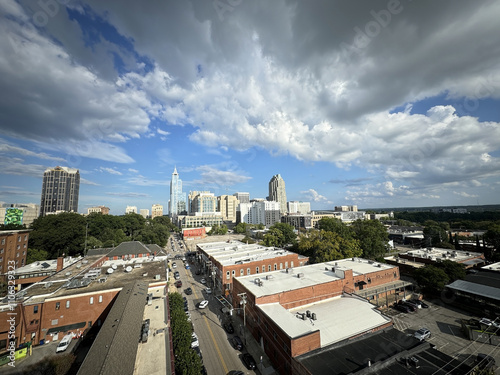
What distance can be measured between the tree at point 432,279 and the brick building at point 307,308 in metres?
4.41

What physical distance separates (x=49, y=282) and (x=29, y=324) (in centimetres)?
677

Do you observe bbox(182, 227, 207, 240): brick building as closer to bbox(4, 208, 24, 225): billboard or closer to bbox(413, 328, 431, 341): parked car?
bbox(413, 328, 431, 341): parked car

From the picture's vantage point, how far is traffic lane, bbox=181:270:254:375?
66.9 ft

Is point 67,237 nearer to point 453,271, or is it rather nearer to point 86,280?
point 86,280

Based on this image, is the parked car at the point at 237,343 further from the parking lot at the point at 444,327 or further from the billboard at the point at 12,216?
the billboard at the point at 12,216

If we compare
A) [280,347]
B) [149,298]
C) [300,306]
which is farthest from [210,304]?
[280,347]

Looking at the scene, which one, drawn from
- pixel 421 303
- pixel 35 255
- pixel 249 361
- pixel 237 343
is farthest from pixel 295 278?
pixel 35 255

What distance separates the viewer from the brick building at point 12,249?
143 ft

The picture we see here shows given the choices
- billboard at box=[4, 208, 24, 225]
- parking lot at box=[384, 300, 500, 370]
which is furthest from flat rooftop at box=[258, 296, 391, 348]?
billboard at box=[4, 208, 24, 225]

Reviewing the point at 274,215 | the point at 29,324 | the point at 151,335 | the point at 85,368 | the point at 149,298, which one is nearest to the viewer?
the point at 85,368

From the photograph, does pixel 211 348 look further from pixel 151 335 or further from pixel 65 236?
pixel 65 236

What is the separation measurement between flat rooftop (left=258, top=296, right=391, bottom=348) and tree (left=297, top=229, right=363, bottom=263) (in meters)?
19.3

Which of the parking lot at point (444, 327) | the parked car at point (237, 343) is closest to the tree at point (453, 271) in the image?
the parking lot at point (444, 327)

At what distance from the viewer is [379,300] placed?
1307 inches
